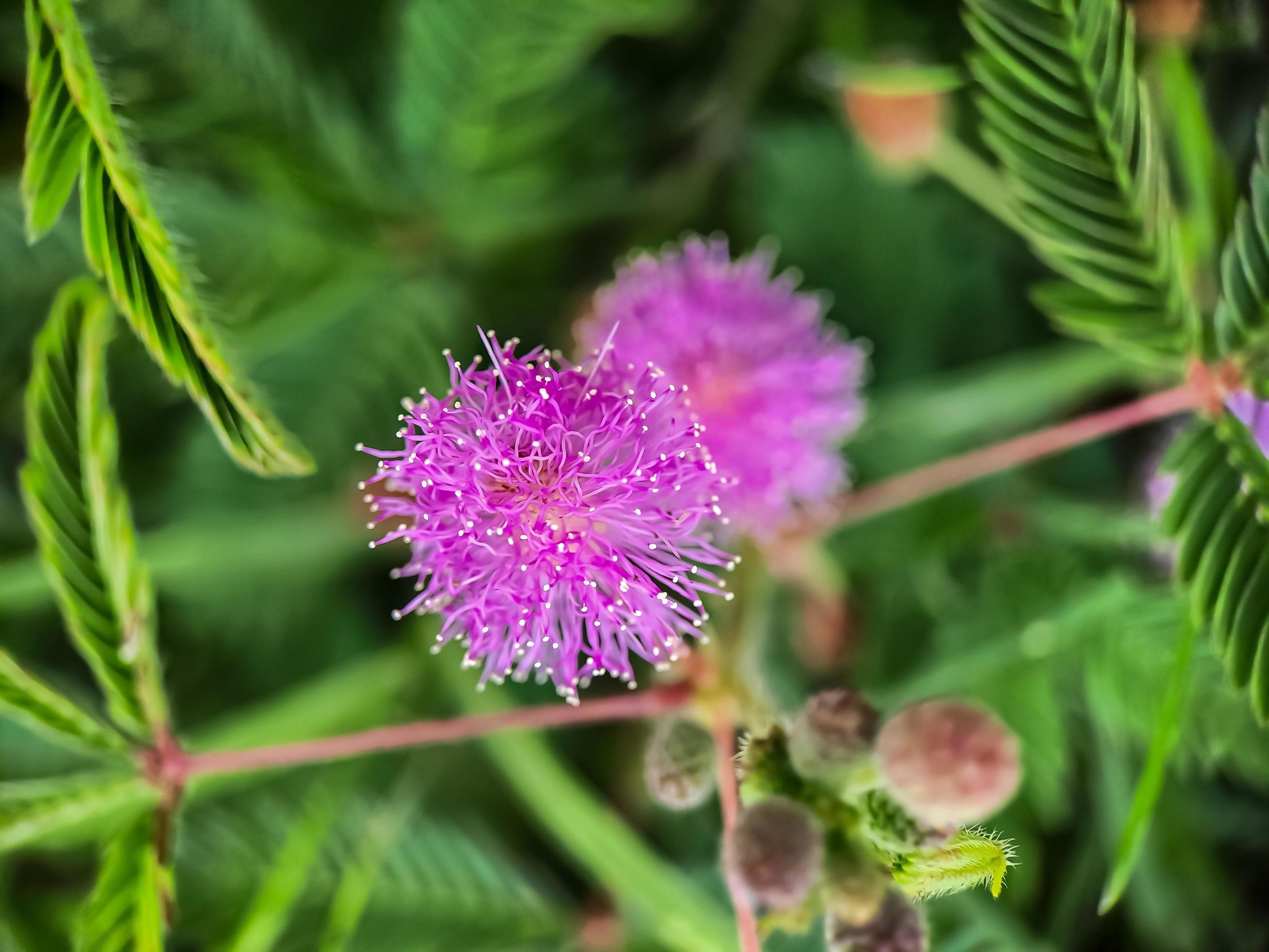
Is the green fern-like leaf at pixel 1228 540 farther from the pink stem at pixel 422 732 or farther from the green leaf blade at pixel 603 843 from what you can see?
the green leaf blade at pixel 603 843

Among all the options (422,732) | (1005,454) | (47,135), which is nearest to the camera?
(47,135)

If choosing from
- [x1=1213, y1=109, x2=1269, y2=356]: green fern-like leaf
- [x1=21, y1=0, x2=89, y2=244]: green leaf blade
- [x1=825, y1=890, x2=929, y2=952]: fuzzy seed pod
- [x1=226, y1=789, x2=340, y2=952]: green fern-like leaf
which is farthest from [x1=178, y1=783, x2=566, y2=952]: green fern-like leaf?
[x1=1213, y1=109, x2=1269, y2=356]: green fern-like leaf

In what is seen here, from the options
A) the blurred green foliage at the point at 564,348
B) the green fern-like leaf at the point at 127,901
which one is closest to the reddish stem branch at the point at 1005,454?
the blurred green foliage at the point at 564,348

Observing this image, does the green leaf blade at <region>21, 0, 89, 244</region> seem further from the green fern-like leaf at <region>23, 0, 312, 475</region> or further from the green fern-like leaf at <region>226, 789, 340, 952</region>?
the green fern-like leaf at <region>226, 789, 340, 952</region>

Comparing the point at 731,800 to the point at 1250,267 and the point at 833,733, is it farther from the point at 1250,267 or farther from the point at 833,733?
the point at 1250,267

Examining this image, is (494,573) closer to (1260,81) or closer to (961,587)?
(961,587)

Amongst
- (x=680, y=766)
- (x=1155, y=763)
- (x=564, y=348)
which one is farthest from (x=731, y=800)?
(x=564, y=348)
